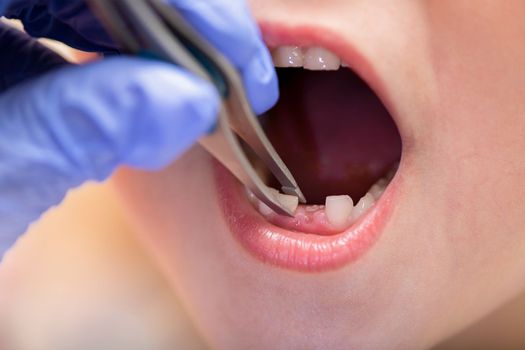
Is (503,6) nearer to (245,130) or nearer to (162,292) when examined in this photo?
(245,130)

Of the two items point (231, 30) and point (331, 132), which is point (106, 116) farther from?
point (331, 132)

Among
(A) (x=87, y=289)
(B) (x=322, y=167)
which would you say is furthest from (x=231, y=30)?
(A) (x=87, y=289)

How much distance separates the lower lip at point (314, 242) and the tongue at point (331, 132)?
18 cm

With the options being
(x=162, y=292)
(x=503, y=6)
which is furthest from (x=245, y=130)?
(x=162, y=292)

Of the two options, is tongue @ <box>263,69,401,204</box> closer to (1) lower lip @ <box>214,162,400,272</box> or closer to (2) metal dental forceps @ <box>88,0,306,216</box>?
(1) lower lip @ <box>214,162,400,272</box>

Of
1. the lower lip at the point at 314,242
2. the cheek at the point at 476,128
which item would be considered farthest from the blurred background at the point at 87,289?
the cheek at the point at 476,128

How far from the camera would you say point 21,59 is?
882 mm

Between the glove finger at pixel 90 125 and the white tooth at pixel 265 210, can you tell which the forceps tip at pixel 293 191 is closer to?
the white tooth at pixel 265 210

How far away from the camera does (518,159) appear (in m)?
0.82

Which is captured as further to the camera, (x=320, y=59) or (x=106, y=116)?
(x=320, y=59)

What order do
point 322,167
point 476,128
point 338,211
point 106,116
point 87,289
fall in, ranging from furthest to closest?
point 87,289
point 322,167
point 338,211
point 476,128
point 106,116

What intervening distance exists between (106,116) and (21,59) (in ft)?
1.30

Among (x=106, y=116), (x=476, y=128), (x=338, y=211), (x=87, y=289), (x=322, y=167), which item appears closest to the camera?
(x=106, y=116)

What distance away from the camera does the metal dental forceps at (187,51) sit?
54cm
